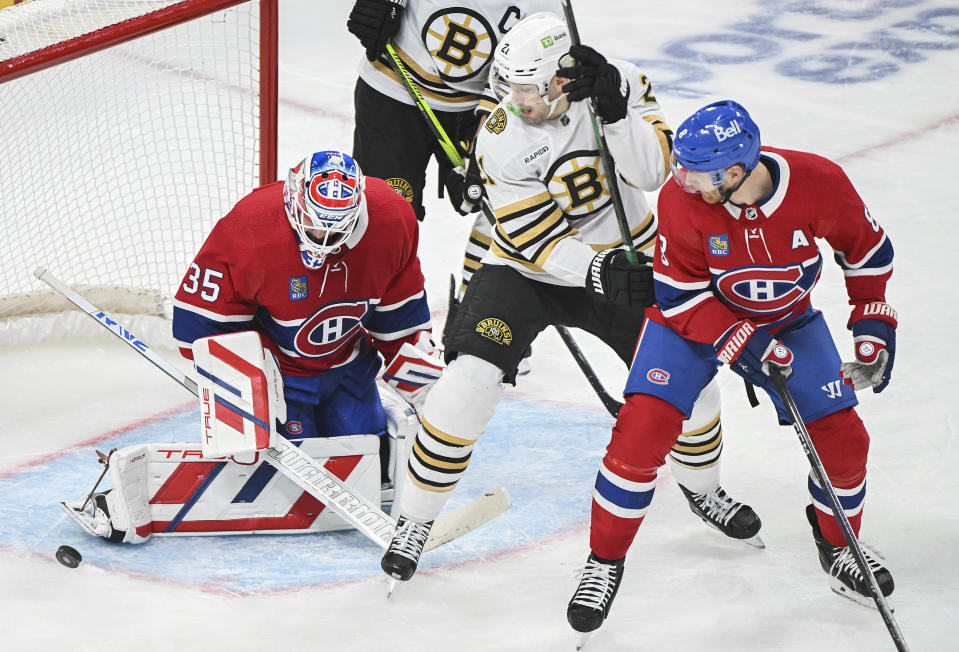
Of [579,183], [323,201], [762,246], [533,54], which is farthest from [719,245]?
[323,201]

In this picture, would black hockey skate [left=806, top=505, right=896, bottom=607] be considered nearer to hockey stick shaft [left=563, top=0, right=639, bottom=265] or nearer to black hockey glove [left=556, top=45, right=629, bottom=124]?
hockey stick shaft [left=563, top=0, right=639, bottom=265]

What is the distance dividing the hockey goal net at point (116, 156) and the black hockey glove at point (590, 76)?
1132mm

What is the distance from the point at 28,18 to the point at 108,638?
6.36 feet

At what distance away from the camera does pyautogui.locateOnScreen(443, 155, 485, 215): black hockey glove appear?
3428mm

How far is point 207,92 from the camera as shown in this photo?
4.04 meters

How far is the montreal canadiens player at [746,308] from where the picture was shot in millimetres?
2291

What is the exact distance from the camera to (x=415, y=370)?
9.71ft

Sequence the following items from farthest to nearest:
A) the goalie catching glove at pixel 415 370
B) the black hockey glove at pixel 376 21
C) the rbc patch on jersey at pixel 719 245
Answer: the black hockey glove at pixel 376 21
the goalie catching glove at pixel 415 370
the rbc patch on jersey at pixel 719 245

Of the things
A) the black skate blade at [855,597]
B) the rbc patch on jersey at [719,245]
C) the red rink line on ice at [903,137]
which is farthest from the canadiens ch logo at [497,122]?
the red rink line on ice at [903,137]

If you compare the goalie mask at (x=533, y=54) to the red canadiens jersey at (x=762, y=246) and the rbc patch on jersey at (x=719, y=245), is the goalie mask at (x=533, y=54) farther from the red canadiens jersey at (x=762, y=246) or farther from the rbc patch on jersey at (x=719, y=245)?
the rbc patch on jersey at (x=719, y=245)

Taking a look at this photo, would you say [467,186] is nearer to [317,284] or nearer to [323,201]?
[317,284]

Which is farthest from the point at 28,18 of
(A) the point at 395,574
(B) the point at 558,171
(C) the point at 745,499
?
(C) the point at 745,499

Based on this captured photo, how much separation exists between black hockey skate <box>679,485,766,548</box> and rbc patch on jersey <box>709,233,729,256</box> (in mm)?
719

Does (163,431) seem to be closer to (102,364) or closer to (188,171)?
(102,364)
